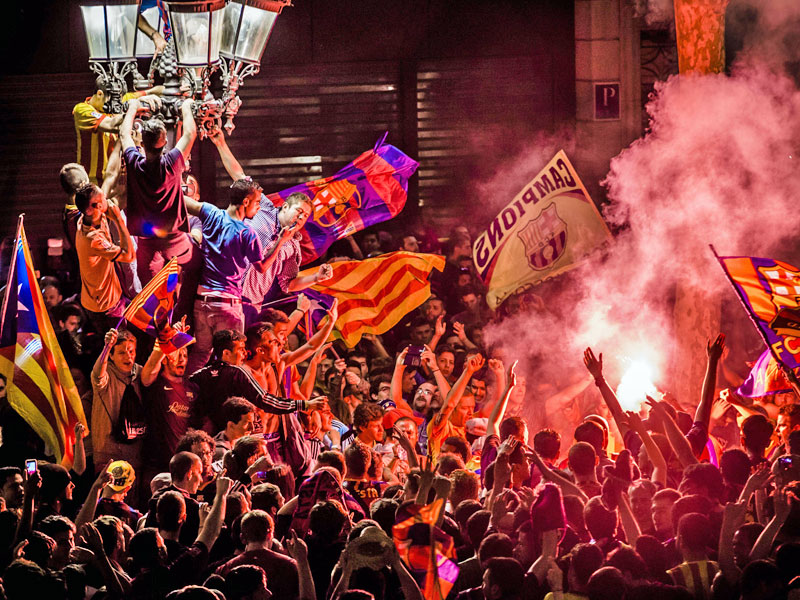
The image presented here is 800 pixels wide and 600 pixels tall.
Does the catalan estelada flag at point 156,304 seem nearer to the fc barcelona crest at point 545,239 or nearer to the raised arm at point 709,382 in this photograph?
the raised arm at point 709,382

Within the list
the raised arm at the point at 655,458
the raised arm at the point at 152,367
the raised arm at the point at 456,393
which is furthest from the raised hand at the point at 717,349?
the raised arm at the point at 152,367

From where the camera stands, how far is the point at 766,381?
8023mm

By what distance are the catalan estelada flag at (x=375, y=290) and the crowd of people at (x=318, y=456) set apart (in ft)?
0.62

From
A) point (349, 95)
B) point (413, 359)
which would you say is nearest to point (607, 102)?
point (349, 95)

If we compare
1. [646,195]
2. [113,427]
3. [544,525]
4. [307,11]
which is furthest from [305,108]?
[544,525]

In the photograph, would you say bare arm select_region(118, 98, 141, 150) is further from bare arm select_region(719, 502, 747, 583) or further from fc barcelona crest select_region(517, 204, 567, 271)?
bare arm select_region(719, 502, 747, 583)

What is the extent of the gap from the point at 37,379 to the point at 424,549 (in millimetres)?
3357

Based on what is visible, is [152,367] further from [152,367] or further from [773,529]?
[773,529]

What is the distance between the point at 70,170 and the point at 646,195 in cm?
491

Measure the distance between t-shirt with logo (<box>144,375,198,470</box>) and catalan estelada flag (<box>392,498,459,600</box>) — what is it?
3093mm

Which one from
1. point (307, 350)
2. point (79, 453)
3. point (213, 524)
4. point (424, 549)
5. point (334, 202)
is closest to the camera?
point (424, 549)

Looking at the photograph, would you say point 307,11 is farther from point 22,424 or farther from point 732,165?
point 22,424

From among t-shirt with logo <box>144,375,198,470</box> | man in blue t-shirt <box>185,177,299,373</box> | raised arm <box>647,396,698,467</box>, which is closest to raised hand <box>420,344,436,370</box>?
man in blue t-shirt <box>185,177,299,373</box>

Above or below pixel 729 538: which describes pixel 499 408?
below
